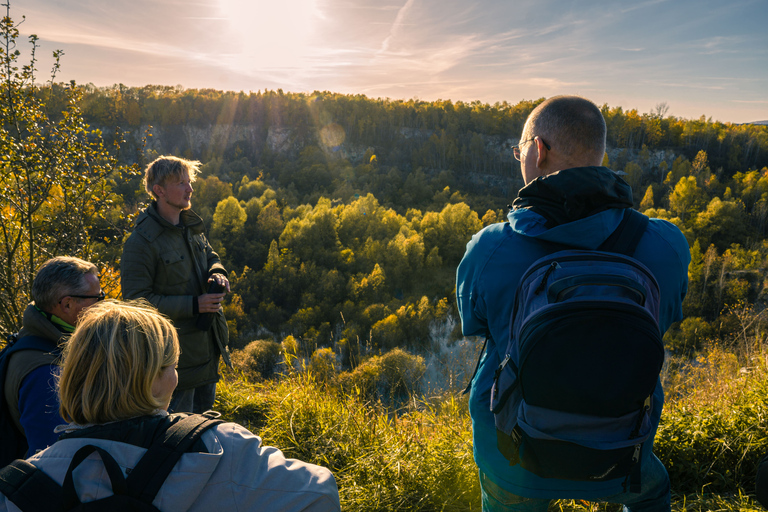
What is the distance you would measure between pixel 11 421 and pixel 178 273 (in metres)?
1.22

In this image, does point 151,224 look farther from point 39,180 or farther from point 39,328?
point 39,180

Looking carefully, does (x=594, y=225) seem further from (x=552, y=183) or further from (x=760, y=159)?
(x=760, y=159)

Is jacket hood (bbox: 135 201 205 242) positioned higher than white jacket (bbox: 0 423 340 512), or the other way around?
jacket hood (bbox: 135 201 205 242)

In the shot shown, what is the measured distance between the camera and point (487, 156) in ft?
223

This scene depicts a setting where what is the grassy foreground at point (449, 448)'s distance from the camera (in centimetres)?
215

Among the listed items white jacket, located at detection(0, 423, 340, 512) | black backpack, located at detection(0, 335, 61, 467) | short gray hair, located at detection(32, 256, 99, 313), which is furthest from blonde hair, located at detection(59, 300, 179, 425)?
short gray hair, located at detection(32, 256, 99, 313)

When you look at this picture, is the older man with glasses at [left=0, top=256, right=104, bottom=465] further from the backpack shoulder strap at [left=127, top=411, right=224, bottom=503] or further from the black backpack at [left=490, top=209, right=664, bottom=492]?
the black backpack at [left=490, top=209, right=664, bottom=492]

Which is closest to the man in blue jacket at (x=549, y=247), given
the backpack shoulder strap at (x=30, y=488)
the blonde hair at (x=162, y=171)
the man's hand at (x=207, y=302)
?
the backpack shoulder strap at (x=30, y=488)

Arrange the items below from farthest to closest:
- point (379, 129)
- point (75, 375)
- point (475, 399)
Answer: point (379, 129)
point (475, 399)
point (75, 375)

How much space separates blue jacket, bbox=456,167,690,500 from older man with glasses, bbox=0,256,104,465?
143 centimetres

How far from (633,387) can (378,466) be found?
5.69 ft

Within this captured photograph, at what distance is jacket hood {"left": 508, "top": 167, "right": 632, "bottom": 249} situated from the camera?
3.72ft

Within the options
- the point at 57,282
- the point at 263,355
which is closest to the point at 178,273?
the point at 57,282

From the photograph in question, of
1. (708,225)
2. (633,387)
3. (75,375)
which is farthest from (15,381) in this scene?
(708,225)
